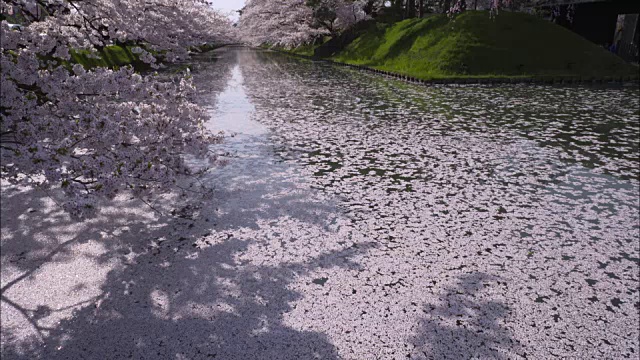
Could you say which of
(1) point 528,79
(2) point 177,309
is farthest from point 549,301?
(1) point 528,79

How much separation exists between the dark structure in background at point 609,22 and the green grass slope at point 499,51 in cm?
486

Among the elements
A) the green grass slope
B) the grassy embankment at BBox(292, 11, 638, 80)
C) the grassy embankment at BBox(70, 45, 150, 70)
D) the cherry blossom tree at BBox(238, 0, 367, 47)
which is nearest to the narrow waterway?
the grassy embankment at BBox(70, 45, 150, 70)

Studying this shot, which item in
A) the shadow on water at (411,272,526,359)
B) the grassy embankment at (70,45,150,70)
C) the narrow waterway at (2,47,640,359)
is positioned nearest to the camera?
the shadow on water at (411,272,526,359)

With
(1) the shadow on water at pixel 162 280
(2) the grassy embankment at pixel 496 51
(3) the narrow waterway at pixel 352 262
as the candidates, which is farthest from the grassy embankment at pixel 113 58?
(2) the grassy embankment at pixel 496 51

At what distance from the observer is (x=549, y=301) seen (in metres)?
3.20

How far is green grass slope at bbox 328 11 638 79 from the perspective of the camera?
57.4ft

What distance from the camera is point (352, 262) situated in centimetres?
378

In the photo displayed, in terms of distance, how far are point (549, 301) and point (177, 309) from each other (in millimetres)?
2843

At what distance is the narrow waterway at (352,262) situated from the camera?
2828mm

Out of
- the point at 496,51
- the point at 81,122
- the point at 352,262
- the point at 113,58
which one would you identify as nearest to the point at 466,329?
the point at 352,262

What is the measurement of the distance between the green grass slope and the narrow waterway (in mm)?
11292

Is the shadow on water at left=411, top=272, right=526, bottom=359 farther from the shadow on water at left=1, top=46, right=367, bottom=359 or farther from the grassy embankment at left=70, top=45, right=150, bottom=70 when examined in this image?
the grassy embankment at left=70, top=45, right=150, bottom=70

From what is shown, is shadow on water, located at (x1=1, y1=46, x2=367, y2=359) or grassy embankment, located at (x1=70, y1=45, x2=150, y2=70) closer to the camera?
A: shadow on water, located at (x1=1, y1=46, x2=367, y2=359)

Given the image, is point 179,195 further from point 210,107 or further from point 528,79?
point 528,79
